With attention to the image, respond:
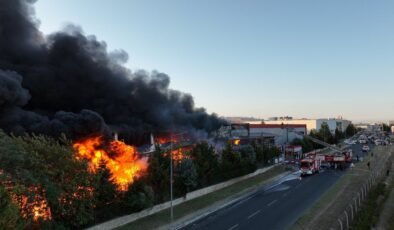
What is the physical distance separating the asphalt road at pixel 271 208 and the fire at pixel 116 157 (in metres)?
8.27

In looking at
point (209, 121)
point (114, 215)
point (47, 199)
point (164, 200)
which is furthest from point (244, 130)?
point (47, 199)

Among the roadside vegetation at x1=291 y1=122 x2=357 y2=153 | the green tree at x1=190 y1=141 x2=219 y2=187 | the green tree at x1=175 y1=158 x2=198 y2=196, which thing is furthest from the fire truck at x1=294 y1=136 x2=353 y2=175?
the roadside vegetation at x1=291 y1=122 x2=357 y2=153

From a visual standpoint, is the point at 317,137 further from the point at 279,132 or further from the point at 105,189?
the point at 105,189

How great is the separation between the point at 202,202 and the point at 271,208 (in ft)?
22.7

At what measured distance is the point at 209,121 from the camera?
66.5 metres

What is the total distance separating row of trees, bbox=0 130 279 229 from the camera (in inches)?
755

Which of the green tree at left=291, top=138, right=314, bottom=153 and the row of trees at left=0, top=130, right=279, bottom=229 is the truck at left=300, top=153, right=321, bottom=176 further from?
the green tree at left=291, top=138, right=314, bottom=153

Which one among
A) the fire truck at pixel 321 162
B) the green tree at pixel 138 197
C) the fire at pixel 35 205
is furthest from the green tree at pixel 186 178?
the fire truck at pixel 321 162

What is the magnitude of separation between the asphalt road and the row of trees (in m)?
5.68

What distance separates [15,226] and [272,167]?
51.6 metres

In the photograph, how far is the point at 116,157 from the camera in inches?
1346

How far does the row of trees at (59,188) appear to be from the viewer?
19172 mm

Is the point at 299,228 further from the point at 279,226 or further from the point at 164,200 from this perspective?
the point at 164,200

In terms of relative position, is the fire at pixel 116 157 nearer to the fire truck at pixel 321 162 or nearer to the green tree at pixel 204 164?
the green tree at pixel 204 164
